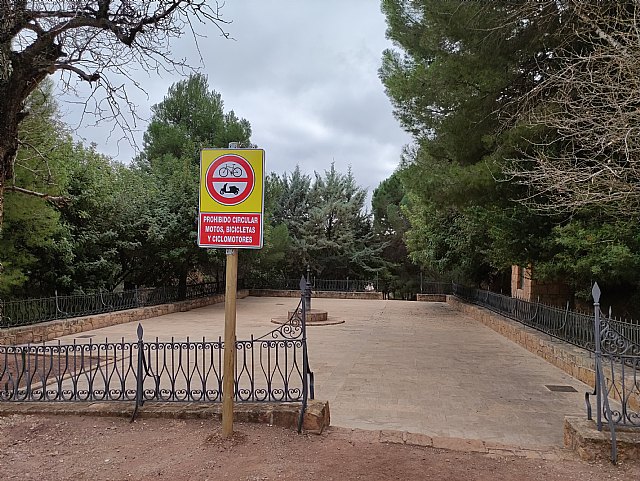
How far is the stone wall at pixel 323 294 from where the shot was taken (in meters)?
26.2

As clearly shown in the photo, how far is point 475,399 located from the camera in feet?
21.2

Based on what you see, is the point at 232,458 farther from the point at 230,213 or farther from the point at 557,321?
the point at 557,321

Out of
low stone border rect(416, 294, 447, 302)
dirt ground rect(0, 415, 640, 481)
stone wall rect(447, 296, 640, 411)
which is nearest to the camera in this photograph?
dirt ground rect(0, 415, 640, 481)

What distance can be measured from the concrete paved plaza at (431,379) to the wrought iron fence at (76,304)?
0.79 m

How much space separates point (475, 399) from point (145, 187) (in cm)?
1359

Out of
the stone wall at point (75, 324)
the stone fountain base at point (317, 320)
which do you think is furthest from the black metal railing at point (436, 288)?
the stone wall at point (75, 324)

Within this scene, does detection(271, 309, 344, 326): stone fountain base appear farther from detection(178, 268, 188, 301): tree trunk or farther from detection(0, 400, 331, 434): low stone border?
detection(0, 400, 331, 434): low stone border

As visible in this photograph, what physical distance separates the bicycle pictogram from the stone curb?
2618 millimetres

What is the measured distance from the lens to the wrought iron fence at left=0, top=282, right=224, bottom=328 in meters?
10.6

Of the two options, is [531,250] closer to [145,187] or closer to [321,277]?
[145,187]

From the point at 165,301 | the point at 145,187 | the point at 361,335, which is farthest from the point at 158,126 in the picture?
the point at 361,335

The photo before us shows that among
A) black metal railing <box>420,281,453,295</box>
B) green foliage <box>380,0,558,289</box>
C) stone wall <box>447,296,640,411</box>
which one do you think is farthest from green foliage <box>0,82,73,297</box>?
black metal railing <box>420,281,453,295</box>

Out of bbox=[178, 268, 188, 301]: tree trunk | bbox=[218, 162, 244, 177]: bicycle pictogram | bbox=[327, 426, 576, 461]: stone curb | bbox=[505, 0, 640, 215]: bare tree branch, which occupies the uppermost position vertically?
bbox=[505, 0, 640, 215]: bare tree branch

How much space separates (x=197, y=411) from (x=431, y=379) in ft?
13.1
